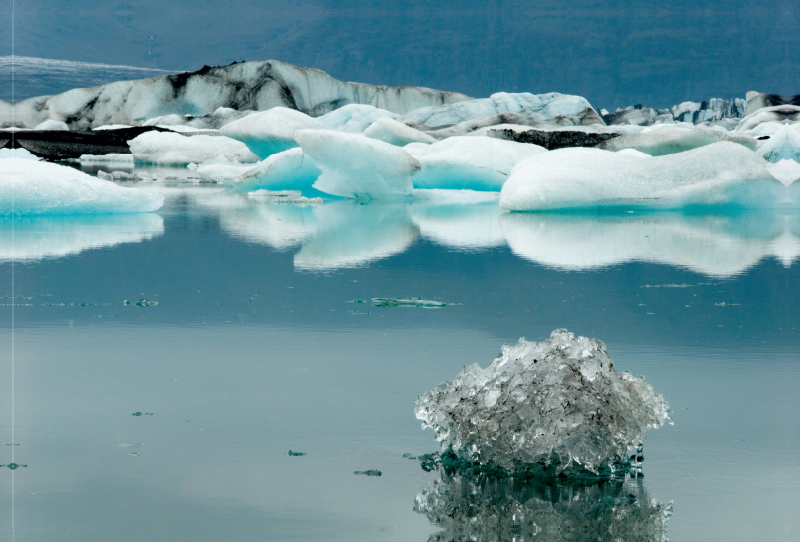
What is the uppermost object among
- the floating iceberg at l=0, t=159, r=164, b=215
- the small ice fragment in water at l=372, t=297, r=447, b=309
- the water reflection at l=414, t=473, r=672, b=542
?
the floating iceberg at l=0, t=159, r=164, b=215

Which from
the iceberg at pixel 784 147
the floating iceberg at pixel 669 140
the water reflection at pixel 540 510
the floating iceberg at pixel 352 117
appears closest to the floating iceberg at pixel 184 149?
the floating iceberg at pixel 352 117

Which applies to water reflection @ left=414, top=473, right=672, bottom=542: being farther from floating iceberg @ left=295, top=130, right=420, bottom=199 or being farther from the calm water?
floating iceberg @ left=295, top=130, right=420, bottom=199

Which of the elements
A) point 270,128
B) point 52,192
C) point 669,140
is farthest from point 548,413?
point 270,128

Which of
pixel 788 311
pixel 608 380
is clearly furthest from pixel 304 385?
pixel 788 311

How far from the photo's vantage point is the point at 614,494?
Answer: 1.72 metres

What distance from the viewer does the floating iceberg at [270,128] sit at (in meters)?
15.2

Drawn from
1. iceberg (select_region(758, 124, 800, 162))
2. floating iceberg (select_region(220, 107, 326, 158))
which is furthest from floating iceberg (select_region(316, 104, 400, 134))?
iceberg (select_region(758, 124, 800, 162))

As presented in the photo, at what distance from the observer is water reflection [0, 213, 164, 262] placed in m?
5.03

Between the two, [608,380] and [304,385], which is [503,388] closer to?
[608,380]

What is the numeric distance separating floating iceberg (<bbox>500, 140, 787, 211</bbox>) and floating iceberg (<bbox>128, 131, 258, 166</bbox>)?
11069mm

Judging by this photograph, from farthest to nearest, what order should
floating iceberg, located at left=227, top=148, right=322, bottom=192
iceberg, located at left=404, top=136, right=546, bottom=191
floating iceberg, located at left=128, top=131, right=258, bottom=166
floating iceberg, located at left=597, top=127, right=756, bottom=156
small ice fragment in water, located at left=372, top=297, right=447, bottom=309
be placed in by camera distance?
floating iceberg, located at left=128, top=131, right=258, bottom=166 → floating iceberg, located at left=597, top=127, right=756, bottom=156 → iceberg, located at left=404, top=136, right=546, bottom=191 → floating iceberg, located at left=227, top=148, right=322, bottom=192 → small ice fragment in water, located at left=372, top=297, right=447, bottom=309

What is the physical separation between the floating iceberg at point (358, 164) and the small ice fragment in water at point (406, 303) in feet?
18.2

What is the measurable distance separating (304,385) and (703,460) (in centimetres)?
98

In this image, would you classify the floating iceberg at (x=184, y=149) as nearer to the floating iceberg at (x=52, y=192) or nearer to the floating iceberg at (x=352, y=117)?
the floating iceberg at (x=352, y=117)
